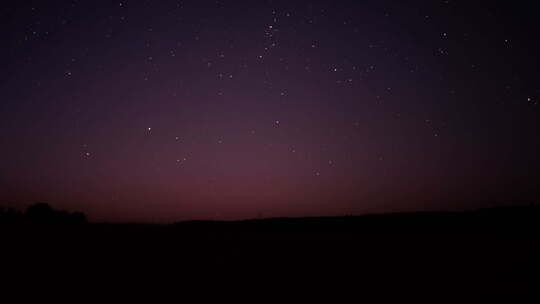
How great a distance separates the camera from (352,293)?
322 inches

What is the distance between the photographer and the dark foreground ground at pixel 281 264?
8422mm

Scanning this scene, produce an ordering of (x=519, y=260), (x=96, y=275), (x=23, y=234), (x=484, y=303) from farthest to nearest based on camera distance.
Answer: (x=23, y=234) < (x=519, y=260) < (x=96, y=275) < (x=484, y=303)

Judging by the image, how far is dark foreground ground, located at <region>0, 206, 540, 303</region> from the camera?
27.6 ft

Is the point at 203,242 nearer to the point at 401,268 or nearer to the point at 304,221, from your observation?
the point at 401,268

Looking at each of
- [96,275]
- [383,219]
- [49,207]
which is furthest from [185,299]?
[49,207]

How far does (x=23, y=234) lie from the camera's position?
12.6 metres

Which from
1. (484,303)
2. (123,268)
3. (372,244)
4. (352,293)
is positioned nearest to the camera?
(484,303)

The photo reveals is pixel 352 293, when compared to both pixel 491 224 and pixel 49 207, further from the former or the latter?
pixel 49 207

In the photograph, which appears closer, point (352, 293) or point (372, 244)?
point (352, 293)

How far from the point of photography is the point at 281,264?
10.8 metres

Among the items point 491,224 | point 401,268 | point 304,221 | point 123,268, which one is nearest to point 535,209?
point 491,224

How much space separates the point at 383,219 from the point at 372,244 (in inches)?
485

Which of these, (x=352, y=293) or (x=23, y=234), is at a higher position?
(x=23, y=234)

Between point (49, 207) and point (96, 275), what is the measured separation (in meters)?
35.3
